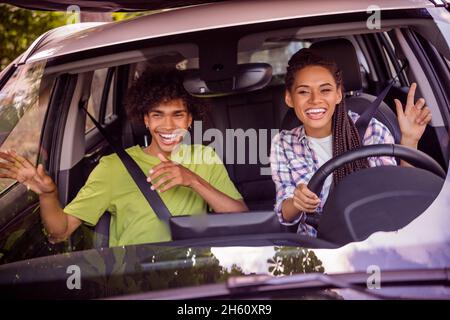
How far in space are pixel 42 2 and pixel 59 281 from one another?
956 millimetres

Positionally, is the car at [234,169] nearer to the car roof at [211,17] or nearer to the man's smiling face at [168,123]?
the car roof at [211,17]

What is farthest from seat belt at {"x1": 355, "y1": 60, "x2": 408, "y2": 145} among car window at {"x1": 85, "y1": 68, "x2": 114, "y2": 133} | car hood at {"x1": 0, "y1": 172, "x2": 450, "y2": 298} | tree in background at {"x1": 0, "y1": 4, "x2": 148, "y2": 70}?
tree in background at {"x1": 0, "y1": 4, "x2": 148, "y2": 70}

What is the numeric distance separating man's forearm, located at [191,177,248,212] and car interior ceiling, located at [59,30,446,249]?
188 millimetres

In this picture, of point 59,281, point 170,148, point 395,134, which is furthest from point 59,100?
point 395,134

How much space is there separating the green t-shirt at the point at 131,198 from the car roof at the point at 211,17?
1.75 feet

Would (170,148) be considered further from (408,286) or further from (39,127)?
(408,286)

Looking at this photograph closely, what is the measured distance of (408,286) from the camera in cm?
183

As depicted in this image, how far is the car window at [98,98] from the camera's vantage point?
3266 millimetres

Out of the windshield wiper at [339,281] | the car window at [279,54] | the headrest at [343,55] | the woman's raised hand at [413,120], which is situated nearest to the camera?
the windshield wiper at [339,281]

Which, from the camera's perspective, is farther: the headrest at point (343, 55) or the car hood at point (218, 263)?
the headrest at point (343, 55)

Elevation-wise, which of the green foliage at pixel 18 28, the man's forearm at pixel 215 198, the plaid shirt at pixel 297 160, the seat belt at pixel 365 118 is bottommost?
the man's forearm at pixel 215 198

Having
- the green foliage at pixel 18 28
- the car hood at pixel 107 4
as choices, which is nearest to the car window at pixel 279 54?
the car hood at pixel 107 4

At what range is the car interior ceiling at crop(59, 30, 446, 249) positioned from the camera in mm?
3047

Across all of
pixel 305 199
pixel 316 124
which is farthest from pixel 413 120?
pixel 305 199
